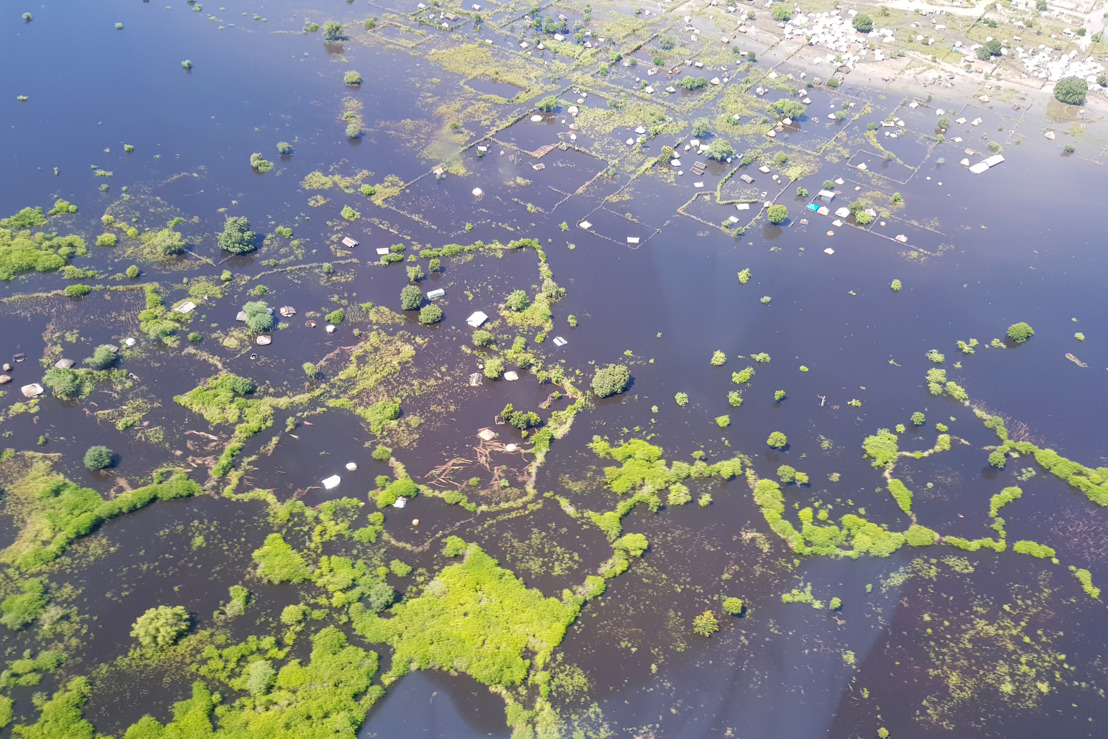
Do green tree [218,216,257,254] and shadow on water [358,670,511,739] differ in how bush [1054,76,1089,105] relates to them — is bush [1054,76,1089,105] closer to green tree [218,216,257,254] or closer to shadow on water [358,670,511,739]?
green tree [218,216,257,254]

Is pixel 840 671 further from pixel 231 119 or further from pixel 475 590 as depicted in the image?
pixel 231 119

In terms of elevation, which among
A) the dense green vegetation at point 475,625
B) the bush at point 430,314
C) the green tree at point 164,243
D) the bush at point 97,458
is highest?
the green tree at point 164,243

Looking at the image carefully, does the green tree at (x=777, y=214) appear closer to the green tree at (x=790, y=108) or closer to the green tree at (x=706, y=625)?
the green tree at (x=790, y=108)

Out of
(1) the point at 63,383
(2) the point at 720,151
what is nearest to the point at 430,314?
(1) the point at 63,383

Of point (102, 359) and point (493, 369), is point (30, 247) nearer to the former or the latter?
point (102, 359)

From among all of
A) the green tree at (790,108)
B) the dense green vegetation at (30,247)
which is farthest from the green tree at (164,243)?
the green tree at (790,108)

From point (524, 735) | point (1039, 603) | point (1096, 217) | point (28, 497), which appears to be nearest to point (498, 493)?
point (524, 735)

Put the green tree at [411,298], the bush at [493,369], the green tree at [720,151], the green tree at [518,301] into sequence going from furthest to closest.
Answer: the green tree at [720,151] < the green tree at [518,301] < the green tree at [411,298] < the bush at [493,369]
